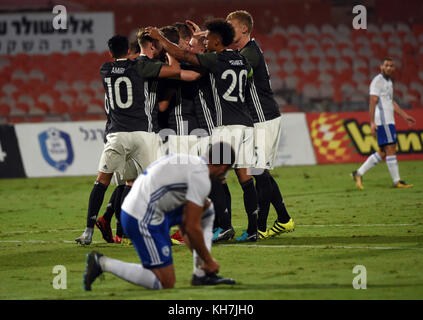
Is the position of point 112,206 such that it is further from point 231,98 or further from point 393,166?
point 393,166

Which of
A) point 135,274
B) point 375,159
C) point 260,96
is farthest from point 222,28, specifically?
point 375,159

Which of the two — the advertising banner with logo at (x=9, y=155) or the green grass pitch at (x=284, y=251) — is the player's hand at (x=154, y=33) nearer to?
the green grass pitch at (x=284, y=251)

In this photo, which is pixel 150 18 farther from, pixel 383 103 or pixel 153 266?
pixel 153 266

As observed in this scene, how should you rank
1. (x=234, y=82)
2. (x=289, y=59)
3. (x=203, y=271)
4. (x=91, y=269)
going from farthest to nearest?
(x=289, y=59), (x=234, y=82), (x=203, y=271), (x=91, y=269)

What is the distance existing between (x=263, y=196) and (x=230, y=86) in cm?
137

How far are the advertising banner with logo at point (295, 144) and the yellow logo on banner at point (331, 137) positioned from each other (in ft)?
0.69

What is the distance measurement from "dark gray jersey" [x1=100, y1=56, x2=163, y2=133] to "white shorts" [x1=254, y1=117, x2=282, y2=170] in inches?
48.3

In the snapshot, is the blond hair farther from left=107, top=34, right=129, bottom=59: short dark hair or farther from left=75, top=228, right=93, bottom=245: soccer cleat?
left=75, top=228, right=93, bottom=245: soccer cleat

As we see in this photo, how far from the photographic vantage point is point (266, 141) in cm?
895

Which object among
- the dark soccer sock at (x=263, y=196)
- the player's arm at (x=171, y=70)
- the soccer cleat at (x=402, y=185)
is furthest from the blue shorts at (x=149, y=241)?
the soccer cleat at (x=402, y=185)

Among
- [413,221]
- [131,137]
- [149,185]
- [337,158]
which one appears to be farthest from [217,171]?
[337,158]

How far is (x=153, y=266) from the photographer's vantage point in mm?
6008

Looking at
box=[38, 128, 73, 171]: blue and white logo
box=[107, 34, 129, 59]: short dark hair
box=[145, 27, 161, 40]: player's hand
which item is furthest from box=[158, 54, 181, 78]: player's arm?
box=[38, 128, 73, 171]: blue and white logo

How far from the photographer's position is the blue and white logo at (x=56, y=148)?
1783cm
